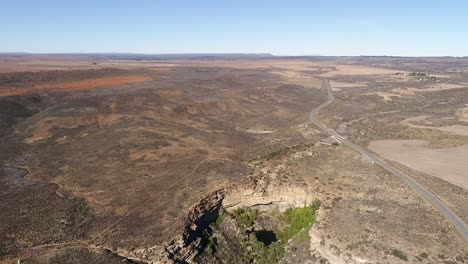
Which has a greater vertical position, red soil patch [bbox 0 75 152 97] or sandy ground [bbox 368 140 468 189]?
red soil patch [bbox 0 75 152 97]

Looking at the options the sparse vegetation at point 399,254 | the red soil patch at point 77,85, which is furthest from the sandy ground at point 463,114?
the red soil patch at point 77,85

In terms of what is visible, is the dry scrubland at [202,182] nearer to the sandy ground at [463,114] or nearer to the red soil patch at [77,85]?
the sandy ground at [463,114]

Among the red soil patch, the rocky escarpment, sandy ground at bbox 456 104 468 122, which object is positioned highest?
the red soil patch

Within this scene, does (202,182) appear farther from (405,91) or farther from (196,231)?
(405,91)

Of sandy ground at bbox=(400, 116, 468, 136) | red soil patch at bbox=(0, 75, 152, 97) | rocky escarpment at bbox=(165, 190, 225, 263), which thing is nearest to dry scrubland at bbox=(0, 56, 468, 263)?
rocky escarpment at bbox=(165, 190, 225, 263)

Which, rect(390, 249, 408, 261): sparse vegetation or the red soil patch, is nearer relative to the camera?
rect(390, 249, 408, 261): sparse vegetation

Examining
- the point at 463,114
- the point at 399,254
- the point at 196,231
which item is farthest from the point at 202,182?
the point at 463,114

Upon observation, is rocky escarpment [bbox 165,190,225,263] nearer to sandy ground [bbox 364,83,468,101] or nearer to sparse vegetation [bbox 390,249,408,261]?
sparse vegetation [bbox 390,249,408,261]
